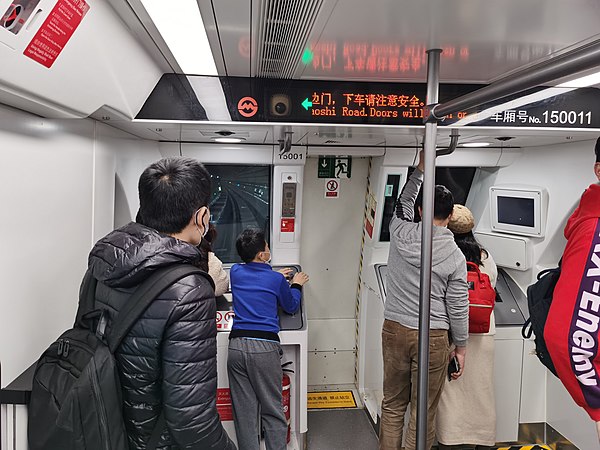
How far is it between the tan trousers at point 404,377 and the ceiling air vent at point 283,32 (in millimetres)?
1551

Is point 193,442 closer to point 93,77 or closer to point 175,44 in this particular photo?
point 93,77

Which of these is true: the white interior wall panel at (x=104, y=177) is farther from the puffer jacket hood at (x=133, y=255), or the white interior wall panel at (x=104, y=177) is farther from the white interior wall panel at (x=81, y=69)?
the puffer jacket hood at (x=133, y=255)

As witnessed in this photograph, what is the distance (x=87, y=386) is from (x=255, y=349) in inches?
A: 58.3

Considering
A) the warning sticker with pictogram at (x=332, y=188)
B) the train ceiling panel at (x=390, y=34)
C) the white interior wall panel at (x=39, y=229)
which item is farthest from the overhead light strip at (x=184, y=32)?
the warning sticker with pictogram at (x=332, y=188)

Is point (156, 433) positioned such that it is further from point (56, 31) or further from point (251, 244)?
point (251, 244)

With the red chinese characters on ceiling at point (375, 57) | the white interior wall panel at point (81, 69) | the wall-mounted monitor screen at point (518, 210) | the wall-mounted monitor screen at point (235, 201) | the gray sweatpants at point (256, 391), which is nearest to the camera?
the white interior wall panel at point (81, 69)

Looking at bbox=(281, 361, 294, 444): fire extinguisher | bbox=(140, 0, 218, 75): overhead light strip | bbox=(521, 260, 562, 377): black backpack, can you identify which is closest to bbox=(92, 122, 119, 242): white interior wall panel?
bbox=(140, 0, 218, 75): overhead light strip

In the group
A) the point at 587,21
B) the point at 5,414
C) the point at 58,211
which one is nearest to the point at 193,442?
the point at 5,414

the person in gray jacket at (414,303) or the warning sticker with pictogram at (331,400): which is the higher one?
the person in gray jacket at (414,303)

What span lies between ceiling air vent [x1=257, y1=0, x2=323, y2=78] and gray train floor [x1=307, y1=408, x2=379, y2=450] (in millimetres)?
2623

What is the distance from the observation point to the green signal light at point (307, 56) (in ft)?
6.05

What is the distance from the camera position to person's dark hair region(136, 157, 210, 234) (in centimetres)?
159

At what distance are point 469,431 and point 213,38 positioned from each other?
2.83 meters

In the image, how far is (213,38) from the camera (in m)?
1.72
